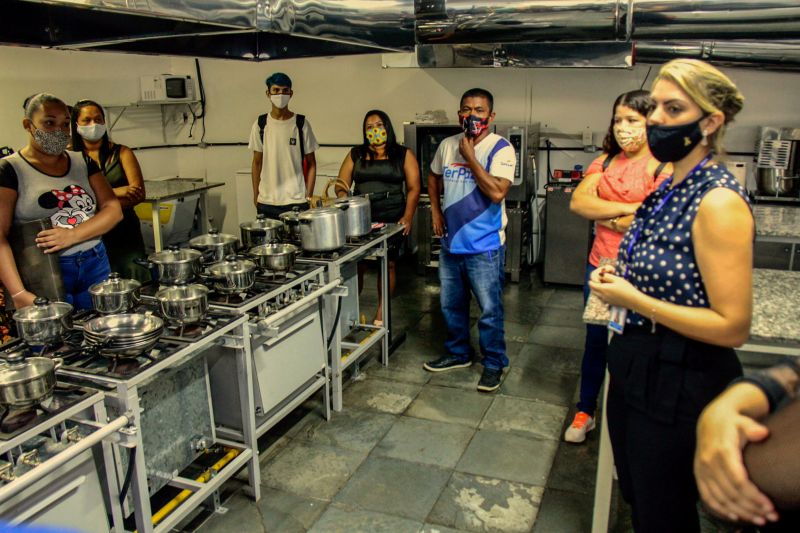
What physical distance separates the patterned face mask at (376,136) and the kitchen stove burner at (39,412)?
2339mm

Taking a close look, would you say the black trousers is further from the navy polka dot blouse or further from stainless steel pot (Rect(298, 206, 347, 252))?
stainless steel pot (Rect(298, 206, 347, 252))

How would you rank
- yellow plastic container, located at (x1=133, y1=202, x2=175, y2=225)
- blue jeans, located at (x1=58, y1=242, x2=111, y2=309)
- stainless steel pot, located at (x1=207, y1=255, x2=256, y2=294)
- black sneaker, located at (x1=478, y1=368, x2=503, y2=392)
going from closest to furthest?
1. stainless steel pot, located at (x1=207, y1=255, x2=256, y2=294)
2. blue jeans, located at (x1=58, y1=242, x2=111, y2=309)
3. black sneaker, located at (x1=478, y1=368, x2=503, y2=392)
4. yellow plastic container, located at (x1=133, y1=202, x2=175, y2=225)

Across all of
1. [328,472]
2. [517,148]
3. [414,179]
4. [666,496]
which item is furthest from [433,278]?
[666,496]

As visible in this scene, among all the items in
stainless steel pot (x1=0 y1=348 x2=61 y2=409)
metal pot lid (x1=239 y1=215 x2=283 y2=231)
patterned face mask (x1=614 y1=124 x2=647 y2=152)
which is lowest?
stainless steel pot (x1=0 y1=348 x2=61 y2=409)

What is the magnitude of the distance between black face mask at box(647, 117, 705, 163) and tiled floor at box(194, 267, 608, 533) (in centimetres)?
146

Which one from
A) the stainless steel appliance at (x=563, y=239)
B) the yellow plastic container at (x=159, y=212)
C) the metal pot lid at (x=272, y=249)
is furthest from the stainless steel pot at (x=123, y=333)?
the stainless steel appliance at (x=563, y=239)

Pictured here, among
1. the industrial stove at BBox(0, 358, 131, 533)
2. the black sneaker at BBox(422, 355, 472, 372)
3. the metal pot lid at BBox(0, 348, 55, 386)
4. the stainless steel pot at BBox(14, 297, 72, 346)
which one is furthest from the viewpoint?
the black sneaker at BBox(422, 355, 472, 372)

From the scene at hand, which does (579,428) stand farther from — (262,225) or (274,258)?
(262,225)

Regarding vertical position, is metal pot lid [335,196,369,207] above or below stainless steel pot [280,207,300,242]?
above

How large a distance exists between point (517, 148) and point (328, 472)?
320cm

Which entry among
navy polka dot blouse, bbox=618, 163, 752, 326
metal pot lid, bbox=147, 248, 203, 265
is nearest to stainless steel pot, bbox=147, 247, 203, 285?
metal pot lid, bbox=147, 248, 203, 265

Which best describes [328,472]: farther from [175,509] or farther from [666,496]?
[666,496]

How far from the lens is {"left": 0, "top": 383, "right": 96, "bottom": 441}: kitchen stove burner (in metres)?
1.56

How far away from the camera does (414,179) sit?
3.80m
